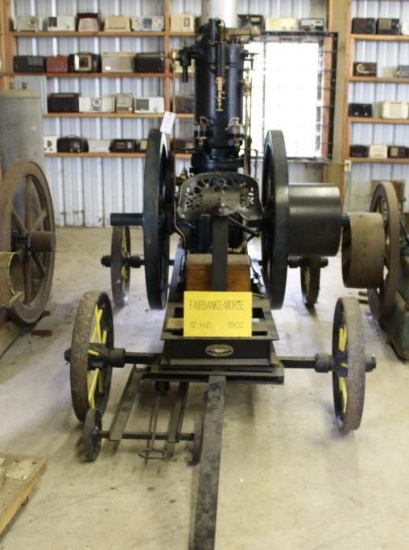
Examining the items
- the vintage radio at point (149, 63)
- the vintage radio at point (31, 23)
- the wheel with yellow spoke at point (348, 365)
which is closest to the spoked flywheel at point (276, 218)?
the wheel with yellow spoke at point (348, 365)

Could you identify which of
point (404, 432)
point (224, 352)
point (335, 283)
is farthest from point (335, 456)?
point (335, 283)

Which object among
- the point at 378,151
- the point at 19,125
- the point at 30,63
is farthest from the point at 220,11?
the point at 30,63

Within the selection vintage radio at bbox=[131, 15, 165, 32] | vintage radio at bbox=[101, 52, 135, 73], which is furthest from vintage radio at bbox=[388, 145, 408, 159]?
vintage radio at bbox=[101, 52, 135, 73]

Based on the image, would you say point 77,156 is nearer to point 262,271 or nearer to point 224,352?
point 262,271

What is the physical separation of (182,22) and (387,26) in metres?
1.91

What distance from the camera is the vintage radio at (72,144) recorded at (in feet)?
21.0

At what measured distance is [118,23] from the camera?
618 centimetres

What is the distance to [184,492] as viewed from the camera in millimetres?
2047

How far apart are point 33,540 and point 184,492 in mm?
473

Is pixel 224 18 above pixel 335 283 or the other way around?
above

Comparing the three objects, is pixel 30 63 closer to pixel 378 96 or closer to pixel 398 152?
pixel 378 96

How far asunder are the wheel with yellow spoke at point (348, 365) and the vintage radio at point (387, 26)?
14.7 feet

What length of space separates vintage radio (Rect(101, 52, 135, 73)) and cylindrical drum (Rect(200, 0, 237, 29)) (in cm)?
330

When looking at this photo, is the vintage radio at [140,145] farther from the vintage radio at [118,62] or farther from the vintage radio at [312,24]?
the vintage radio at [312,24]
